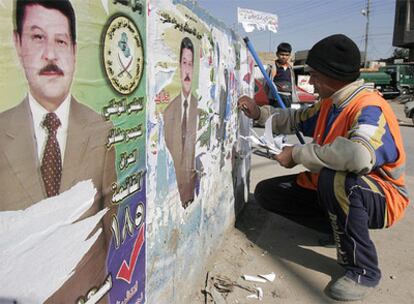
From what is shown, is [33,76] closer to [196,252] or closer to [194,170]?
[194,170]

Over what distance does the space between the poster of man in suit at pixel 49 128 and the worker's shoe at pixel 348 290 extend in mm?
1680

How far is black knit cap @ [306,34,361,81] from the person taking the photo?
8.91 feet

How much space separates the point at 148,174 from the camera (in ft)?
5.98

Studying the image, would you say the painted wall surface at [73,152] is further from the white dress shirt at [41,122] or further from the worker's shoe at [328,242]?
the worker's shoe at [328,242]

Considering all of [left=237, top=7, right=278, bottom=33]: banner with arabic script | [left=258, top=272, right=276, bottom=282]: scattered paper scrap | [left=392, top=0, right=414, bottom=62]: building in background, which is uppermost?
[left=392, top=0, right=414, bottom=62]: building in background

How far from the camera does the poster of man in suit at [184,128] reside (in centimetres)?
203

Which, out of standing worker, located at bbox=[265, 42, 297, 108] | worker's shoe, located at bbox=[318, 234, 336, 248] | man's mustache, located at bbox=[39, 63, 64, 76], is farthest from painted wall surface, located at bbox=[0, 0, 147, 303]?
standing worker, located at bbox=[265, 42, 297, 108]

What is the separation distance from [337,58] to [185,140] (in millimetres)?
1142

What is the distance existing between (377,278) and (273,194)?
99 centimetres

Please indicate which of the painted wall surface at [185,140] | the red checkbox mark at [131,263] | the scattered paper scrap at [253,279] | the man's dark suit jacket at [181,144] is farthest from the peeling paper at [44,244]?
the scattered paper scrap at [253,279]

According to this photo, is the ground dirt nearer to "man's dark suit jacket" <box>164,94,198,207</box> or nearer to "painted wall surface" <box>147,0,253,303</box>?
"painted wall surface" <box>147,0,253,303</box>

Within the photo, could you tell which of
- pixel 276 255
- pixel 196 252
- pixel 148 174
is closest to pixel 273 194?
pixel 276 255

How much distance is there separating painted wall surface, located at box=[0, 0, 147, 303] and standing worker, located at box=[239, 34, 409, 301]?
1289mm

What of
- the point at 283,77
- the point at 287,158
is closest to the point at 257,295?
the point at 287,158
